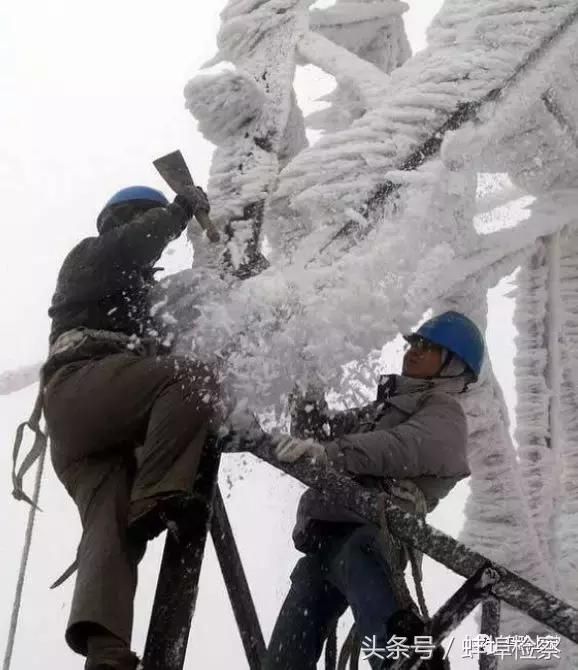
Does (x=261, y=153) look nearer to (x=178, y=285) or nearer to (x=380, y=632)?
(x=178, y=285)

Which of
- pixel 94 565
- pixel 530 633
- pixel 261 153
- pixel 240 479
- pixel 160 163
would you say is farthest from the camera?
pixel 530 633

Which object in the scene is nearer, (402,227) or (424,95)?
(402,227)

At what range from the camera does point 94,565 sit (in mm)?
2717

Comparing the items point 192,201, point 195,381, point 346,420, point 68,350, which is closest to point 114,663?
point 195,381

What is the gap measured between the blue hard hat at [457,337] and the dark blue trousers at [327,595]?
93 cm

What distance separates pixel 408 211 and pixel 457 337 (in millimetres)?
601

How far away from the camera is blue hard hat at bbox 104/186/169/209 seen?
Result: 3717mm

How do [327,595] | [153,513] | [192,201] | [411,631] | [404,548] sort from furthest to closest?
1. [327,595]
2. [192,201]
3. [404,548]
4. [411,631]
5. [153,513]

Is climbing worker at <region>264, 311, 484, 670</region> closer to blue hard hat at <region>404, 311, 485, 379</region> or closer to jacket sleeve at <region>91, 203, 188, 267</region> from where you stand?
blue hard hat at <region>404, 311, 485, 379</region>

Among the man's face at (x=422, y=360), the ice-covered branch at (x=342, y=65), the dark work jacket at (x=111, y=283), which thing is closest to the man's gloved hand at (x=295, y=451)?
the dark work jacket at (x=111, y=283)

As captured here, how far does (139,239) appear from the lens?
3355 mm

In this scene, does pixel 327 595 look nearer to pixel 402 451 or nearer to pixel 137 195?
pixel 402 451

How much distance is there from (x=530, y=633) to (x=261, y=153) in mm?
3217

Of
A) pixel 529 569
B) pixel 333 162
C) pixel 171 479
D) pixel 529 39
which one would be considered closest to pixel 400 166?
pixel 333 162
